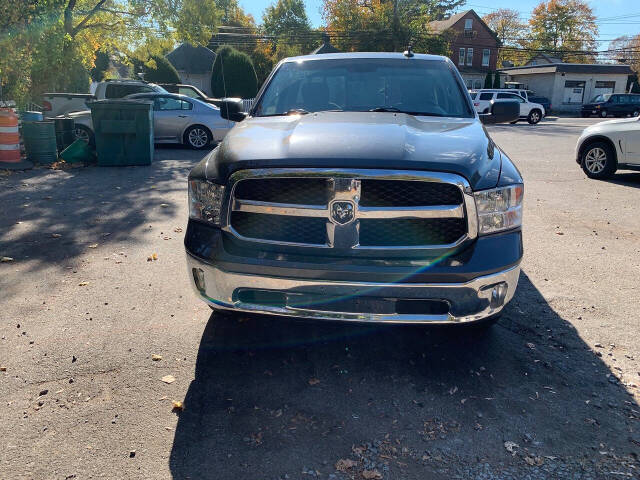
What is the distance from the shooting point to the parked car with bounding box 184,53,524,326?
2.75m

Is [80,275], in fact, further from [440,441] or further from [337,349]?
[440,441]

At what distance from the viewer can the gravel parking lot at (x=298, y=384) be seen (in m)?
2.45

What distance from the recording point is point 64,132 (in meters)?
11.8

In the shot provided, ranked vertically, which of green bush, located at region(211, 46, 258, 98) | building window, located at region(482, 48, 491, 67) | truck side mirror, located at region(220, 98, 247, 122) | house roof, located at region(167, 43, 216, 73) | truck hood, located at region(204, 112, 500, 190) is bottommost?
truck hood, located at region(204, 112, 500, 190)

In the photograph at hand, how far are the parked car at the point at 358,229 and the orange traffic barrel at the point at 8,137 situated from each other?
933cm

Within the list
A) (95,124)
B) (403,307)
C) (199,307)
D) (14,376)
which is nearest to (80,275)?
(199,307)

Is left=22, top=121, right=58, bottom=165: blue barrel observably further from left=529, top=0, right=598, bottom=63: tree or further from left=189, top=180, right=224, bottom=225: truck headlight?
left=529, top=0, right=598, bottom=63: tree


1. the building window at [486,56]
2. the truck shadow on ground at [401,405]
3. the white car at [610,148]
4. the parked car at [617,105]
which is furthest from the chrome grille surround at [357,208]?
the building window at [486,56]

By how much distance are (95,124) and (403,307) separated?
32.6 feet

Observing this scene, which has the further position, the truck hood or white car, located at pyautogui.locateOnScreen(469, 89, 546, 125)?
white car, located at pyautogui.locateOnScreen(469, 89, 546, 125)

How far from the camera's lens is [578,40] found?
249 feet

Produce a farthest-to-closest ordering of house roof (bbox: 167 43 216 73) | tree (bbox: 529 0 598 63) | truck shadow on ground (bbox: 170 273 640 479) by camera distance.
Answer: tree (bbox: 529 0 598 63), house roof (bbox: 167 43 216 73), truck shadow on ground (bbox: 170 273 640 479)

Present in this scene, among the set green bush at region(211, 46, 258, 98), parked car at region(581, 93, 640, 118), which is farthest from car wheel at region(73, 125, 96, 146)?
parked car at region(581, 93, 640, 118)

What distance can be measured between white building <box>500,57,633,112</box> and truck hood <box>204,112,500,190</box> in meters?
51.9
